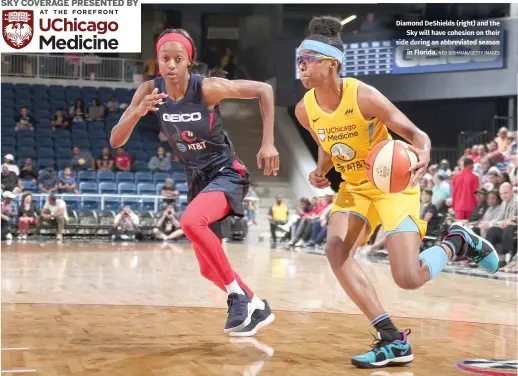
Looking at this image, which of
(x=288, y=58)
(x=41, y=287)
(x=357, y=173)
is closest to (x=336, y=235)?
(x=357, y=173)

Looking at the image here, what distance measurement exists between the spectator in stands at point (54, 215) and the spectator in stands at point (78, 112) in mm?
4685

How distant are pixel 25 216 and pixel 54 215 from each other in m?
0.62

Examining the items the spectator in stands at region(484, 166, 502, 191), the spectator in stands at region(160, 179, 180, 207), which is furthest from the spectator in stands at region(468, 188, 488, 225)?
the spectator in stands at region(160, 179, 180, 207)

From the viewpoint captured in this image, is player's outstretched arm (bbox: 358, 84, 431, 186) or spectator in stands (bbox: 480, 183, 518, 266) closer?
player's outstretched arm (bbox: 358, 84, 431, 186)

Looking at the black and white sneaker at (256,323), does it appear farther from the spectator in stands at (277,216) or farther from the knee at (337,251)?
the spectator in stands at (277,216)

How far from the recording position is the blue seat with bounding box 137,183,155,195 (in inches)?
708

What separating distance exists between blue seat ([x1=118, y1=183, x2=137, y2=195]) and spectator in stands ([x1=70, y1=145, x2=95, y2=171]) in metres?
1.10

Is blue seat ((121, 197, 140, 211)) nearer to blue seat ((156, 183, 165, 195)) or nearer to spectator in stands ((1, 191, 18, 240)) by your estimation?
blue seat ((156, 183, 165, 195))

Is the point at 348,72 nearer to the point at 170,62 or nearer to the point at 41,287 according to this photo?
the point at 41,287

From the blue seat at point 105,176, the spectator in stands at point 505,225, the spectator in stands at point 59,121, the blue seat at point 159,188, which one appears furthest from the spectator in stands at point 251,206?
the spectator in stands at point 505,225

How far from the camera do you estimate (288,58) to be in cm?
2164

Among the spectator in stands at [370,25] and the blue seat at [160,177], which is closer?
the blue seat at [160,177]

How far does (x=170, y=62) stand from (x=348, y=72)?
1477cm

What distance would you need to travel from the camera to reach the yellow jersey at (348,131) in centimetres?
437
